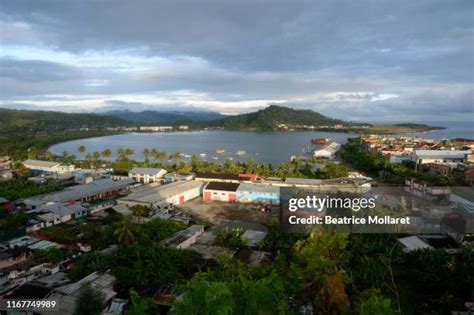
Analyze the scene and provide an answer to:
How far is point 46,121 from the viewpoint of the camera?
88.3 meters

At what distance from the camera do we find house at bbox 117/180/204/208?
15959 millimetres

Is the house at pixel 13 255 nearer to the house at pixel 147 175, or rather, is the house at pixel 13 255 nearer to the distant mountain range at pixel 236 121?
the house at pixel 147 175

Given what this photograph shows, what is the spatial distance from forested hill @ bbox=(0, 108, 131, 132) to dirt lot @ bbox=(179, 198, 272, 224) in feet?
223

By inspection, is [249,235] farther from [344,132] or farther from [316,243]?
→ [344,132]

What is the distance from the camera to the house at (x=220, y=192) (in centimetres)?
1791

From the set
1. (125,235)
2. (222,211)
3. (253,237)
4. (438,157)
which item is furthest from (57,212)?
(438,157)

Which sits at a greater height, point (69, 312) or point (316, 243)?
point (316, 243)

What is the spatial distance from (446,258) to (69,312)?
9.07 meters

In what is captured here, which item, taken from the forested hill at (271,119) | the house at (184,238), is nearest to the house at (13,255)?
the house at (184,238)

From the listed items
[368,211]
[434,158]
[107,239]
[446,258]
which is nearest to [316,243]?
[446,258]

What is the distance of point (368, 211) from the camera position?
11.9m

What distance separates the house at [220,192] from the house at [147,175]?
17.5 ft

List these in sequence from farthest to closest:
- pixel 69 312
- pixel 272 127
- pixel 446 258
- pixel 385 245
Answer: pixel 272 127
pixel 385 245
pixel 446 258
pixel 69 312

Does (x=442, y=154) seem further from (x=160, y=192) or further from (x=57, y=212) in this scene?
(x=57, y=212)
